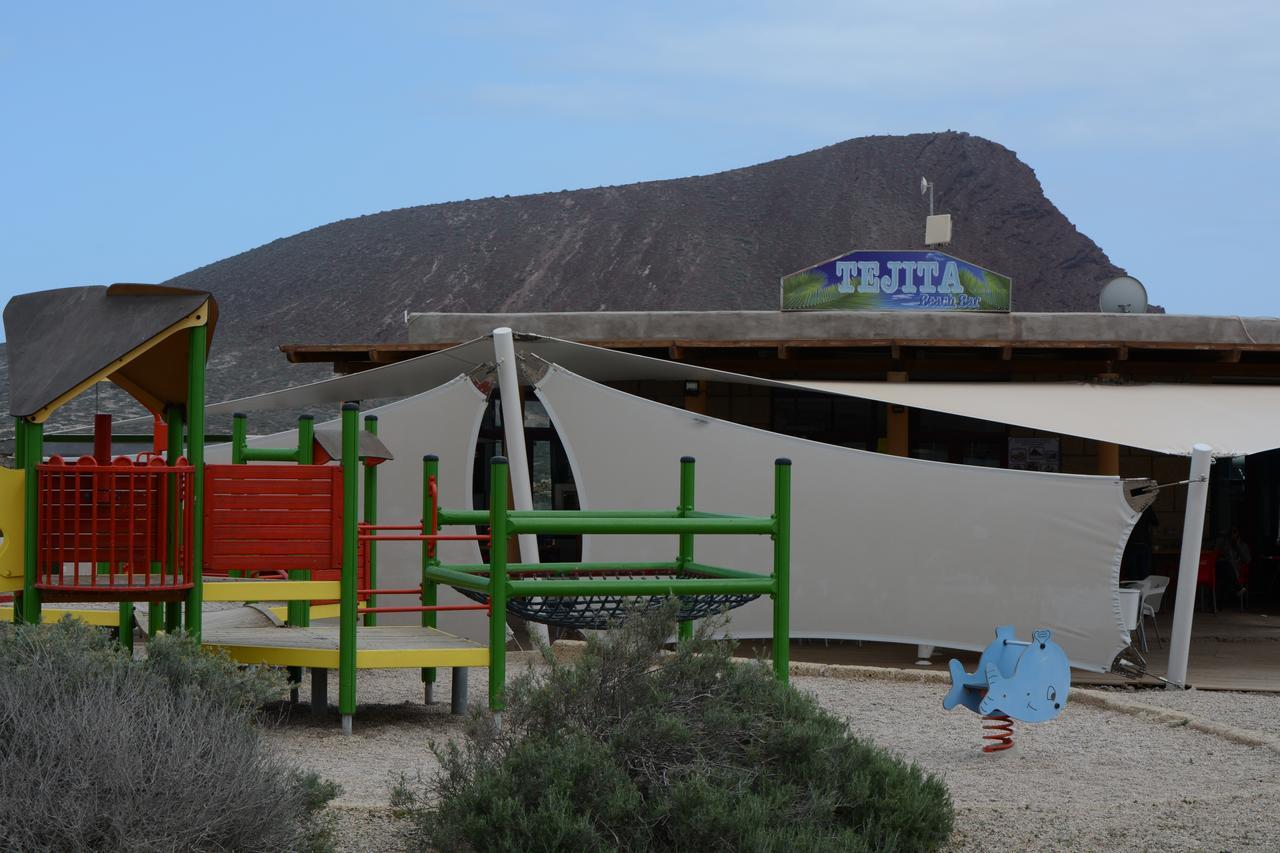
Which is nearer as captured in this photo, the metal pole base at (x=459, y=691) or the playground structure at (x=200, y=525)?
the playground structure at (x=200, y=525)

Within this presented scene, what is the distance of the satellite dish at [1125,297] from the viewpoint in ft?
48.1

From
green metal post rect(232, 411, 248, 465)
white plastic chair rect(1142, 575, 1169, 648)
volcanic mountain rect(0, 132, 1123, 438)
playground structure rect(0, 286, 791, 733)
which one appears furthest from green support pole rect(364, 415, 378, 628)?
volcanic mountain rect(0, 132, 1123, 438)

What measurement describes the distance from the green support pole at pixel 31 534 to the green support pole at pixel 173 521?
53cm

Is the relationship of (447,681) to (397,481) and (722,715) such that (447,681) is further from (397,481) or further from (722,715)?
(722,715)

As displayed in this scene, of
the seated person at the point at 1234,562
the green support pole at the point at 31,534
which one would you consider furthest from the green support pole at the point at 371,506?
the seated person at the point at 1234,562

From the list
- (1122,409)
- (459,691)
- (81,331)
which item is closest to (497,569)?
(459,691)

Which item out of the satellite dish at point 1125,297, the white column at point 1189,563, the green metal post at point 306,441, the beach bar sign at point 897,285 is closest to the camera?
the green metal post at point 306,441

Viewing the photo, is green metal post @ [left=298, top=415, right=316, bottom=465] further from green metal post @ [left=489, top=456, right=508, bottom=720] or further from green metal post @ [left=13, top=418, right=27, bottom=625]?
green metal post @ [left=489, top=456, right=508, bottom=720]

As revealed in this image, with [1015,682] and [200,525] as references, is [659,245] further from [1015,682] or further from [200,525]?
[200,525]

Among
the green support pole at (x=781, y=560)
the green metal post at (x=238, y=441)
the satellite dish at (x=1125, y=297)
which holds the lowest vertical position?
the green support pole at (x=781, y=560)

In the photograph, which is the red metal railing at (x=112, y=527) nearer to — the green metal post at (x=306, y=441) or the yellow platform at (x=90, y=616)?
the yellow platform at (x=90, y=616)

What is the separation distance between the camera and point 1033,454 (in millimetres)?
14359

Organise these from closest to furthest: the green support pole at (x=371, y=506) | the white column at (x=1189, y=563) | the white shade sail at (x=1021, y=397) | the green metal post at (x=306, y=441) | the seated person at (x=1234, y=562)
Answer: the green metal post at (x=306, y=441) < the green support pole at (x=371, y=506) < the white column at (x=1189, y=563) < the white shade sail at (x=1021, y=397) < the seated person at (x=1234, y=562)

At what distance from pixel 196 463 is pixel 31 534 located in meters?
0.72
